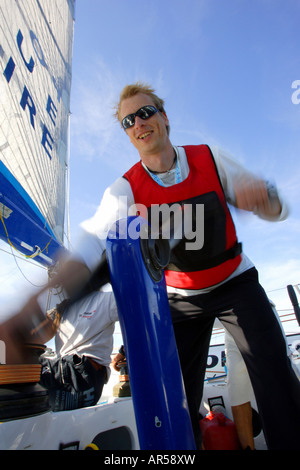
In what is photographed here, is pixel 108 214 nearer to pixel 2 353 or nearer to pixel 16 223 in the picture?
pixel 2 353

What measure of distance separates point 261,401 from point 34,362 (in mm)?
795

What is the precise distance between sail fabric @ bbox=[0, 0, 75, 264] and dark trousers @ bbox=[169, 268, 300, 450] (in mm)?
1390

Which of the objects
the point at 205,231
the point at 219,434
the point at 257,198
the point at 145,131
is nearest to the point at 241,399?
the point at 219,434

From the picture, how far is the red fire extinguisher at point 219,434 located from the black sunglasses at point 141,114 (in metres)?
1.96

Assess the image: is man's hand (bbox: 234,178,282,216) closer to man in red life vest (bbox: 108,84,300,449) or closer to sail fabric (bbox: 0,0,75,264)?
man in red life vest (bbox: 108,84,300,449)

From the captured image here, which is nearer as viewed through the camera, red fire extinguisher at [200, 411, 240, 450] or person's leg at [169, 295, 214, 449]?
person's leg at [169, 295, 214, 449]

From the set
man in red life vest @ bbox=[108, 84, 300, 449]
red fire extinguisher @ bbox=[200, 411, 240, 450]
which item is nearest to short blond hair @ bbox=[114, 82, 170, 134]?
man in red life vest @ bbox=[108, 84, 300, 449]

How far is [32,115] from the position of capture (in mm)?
3002

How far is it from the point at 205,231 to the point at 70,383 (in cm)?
136

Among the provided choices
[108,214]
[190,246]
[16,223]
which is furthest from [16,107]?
[190,246]

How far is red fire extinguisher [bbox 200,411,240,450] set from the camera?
5.59ft

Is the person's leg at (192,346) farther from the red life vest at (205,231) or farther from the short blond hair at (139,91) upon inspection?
the short blond hair at (139,91)

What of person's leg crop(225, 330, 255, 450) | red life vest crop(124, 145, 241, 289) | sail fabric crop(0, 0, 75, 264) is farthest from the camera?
sail fabric crop(0, 0, 75, 264)

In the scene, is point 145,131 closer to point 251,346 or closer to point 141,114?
point 141,114
